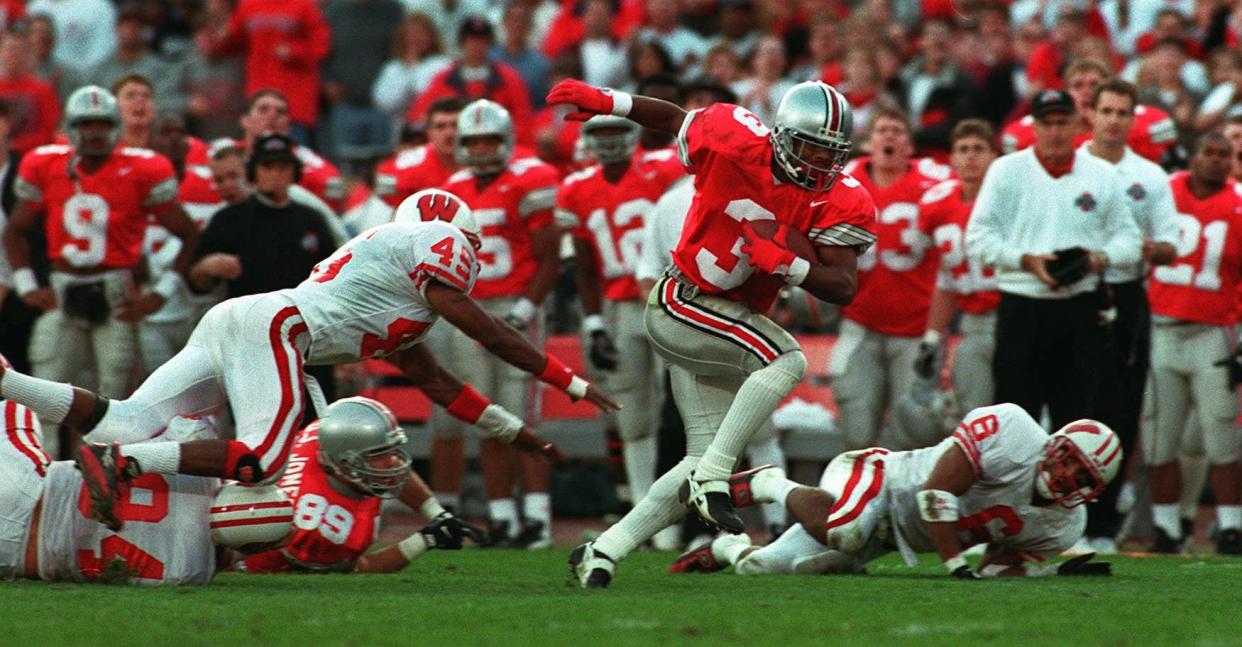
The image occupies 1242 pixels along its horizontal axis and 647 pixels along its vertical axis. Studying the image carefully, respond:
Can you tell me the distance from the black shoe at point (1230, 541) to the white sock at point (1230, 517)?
18 millimetres

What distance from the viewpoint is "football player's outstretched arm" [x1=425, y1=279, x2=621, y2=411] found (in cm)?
607

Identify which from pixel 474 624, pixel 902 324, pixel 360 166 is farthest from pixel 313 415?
pixel 360 166

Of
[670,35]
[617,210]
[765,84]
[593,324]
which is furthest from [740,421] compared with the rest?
[670,35]

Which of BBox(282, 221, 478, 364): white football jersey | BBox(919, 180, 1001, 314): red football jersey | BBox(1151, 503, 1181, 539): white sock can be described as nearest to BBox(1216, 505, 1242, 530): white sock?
BBox(1151, 503, 1181, 539): white sock

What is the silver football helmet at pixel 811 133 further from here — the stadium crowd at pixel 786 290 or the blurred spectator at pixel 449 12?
the blurred spectator at pixel 449 12

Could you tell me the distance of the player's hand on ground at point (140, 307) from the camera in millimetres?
9070

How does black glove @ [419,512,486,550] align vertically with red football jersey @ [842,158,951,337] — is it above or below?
below

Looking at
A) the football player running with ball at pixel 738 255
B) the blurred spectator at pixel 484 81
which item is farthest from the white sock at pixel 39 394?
the blurred spectator at pixel 484 81

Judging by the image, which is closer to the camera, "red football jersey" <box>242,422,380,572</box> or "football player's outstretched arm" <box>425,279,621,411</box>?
"football player's outstretched arm" <box>425,279,621,411</box>

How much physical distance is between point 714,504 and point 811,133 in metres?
1.18

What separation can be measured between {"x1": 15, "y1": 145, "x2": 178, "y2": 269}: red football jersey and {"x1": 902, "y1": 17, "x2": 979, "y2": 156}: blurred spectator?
177 inches

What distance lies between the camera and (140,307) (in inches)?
358

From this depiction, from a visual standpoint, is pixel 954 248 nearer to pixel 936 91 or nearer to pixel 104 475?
pixel 936 91

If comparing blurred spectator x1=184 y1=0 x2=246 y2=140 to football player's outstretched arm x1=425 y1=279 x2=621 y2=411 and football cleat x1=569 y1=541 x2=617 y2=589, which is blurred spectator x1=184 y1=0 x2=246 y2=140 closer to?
football player's outstretched arm x1=425 y1=279 x2=621 y2=411
